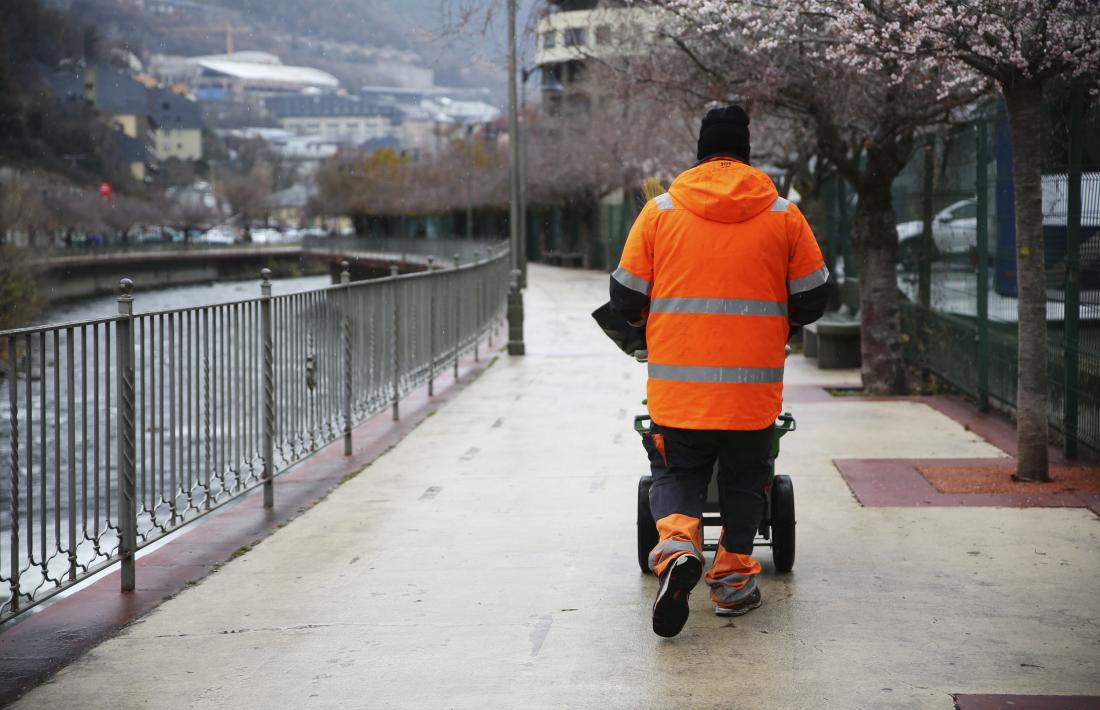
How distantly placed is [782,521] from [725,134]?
189 cm

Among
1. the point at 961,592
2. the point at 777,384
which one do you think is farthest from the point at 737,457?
the point at 961,592

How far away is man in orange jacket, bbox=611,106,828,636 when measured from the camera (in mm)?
5727

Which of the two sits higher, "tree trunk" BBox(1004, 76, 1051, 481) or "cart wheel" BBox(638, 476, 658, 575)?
"tree trunk" BBox(1004, 76, 1051, 481)

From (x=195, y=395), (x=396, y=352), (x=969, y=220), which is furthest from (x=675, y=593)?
(x=969, y=220)

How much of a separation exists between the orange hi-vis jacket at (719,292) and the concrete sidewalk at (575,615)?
948mm

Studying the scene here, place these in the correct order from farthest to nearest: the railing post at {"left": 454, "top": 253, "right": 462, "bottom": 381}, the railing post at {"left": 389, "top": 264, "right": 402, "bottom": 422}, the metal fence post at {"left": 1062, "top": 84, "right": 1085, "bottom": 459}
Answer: the railing post at {"left": 454, "top": 253, "right": 462, "bottom": 381} → the railing post at {"left": 389, "top": 264, "right": 402, "bottom": 422} → the metal fence post at {"left": 1062, "top": 84, "right": 1085, "bottom": 459}

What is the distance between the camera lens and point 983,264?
12477 millimetres

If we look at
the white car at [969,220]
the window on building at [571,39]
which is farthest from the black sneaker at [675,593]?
the window on building at [571,39]

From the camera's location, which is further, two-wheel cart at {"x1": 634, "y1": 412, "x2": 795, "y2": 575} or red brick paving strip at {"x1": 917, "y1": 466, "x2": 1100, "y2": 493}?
red brick paving strip at {"x1": 917, "y1": 466, "x2": 1100, "y2": 493}

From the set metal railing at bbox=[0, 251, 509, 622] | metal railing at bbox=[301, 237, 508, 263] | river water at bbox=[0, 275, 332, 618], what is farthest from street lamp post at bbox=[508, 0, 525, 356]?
river water at bbox=[0, 275, 332, 618]

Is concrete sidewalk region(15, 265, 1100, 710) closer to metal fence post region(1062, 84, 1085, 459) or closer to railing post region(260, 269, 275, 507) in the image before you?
railing post region(260, 269, 275, 507)

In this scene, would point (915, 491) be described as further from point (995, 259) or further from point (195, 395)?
point (195, 395)

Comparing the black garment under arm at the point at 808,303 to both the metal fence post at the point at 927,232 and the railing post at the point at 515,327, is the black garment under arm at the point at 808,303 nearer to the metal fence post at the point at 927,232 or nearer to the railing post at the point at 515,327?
the metal fence post at the point at 927,232

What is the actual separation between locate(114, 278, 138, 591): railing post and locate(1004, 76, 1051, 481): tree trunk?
17.8ft
